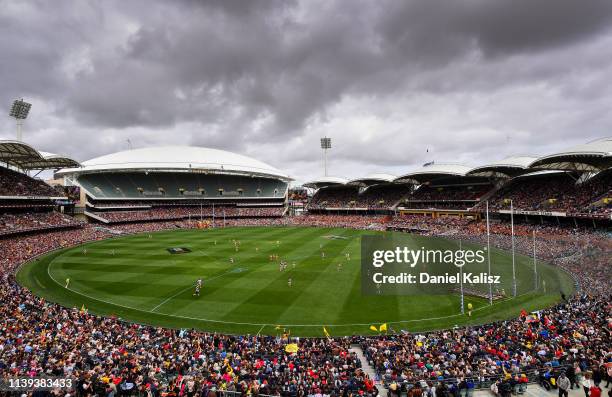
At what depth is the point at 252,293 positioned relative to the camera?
2898 centimetres

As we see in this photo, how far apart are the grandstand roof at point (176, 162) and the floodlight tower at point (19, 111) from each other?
2202cm

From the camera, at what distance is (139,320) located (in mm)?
23938

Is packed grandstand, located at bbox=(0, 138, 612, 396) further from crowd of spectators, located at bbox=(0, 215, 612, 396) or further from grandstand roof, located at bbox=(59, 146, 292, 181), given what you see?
grandstand roof, located at bbox=(59, 146, 292, 181)

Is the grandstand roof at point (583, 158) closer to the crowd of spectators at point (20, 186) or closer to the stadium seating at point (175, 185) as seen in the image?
the stadium seating at point (175, 185)

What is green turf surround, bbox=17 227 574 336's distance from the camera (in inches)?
909

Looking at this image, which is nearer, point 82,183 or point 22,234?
point 22,234

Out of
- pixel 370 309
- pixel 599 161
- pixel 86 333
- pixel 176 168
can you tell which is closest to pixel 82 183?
pixel 176 168

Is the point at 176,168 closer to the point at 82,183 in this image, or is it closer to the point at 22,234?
the point at 82,183

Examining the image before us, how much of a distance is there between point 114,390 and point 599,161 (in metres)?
61.4

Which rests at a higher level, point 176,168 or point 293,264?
point 176,168

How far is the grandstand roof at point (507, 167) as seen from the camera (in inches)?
2315

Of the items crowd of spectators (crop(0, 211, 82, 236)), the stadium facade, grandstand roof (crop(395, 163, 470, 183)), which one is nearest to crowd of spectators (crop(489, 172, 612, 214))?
grandstand roof (crop(395, 163, 470, 183))

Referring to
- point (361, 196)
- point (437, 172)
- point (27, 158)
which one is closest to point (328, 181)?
point (361, 196)

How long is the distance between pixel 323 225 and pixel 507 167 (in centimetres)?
4042
